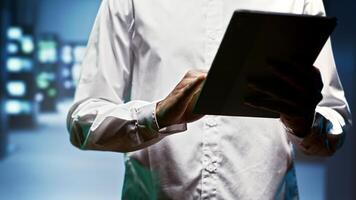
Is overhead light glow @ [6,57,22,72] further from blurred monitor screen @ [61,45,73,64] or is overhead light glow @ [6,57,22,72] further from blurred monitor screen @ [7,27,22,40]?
blurred monitor screen @ [61,45,73,64]

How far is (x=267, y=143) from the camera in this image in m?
0.78

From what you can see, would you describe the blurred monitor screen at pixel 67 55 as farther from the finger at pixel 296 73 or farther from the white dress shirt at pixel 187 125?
the finger at pixel 296 73

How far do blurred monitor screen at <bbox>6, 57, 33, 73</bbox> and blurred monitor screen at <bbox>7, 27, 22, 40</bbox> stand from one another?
0.11 m

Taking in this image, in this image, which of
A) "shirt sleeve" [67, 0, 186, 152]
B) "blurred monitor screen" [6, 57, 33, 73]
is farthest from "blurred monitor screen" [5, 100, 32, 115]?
"shirt sleeve" [67, 0, 186, 152]

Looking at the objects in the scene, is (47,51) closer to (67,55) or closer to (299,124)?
(67,55)

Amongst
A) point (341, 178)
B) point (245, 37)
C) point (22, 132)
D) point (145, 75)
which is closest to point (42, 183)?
point (22, 132)

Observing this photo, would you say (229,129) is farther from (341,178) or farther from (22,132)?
(22,132)

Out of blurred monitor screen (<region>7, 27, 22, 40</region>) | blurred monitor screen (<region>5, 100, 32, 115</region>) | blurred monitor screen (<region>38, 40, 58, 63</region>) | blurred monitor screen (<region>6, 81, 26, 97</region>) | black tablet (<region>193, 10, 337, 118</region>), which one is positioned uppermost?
black tablet (<region>193, 10, 337, 118</region>)

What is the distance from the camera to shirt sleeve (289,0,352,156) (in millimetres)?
735

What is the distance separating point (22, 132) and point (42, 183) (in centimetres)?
28

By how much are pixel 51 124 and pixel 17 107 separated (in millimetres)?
215

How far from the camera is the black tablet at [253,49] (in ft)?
1.86

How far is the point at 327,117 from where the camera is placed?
77 cm

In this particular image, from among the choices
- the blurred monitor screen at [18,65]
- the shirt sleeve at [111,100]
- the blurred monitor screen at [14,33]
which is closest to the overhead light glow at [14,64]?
the blurred monitor screen at [18,65]
